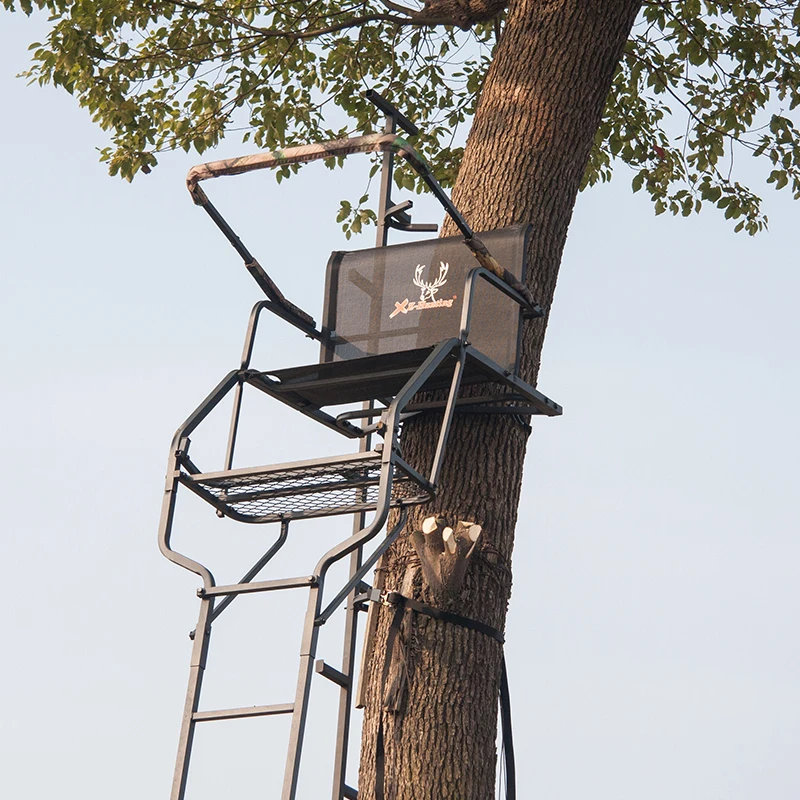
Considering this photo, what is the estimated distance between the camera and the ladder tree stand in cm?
412

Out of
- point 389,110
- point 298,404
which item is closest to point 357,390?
point 298,404

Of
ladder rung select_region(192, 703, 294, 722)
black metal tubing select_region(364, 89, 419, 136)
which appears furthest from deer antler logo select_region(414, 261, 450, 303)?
ladder rung select_region(192, 703, 294, 722)

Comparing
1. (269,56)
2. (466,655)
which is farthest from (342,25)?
(466,655)

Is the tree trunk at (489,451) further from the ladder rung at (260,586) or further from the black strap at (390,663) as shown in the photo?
the ladder rung at (260,586)

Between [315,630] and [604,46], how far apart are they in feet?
A: 9.51

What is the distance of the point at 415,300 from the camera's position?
208 inches

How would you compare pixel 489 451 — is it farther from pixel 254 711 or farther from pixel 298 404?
pixel 254 711

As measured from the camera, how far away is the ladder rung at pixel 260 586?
4027 millimetres

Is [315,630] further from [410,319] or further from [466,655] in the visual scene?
[410,319]

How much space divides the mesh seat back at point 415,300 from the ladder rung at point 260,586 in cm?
129

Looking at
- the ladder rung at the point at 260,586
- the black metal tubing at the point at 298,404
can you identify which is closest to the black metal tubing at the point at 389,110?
the black metal tubing at the point at 298,404

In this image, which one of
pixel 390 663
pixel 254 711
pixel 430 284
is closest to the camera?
pixel 254 711

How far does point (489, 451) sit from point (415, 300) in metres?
0.75

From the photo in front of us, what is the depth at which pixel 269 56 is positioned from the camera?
811 centimetres
